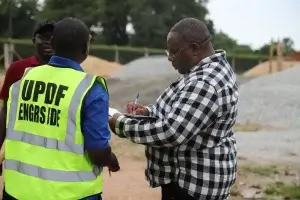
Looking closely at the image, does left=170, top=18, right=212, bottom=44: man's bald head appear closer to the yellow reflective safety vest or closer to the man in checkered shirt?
the man in checkered shirt

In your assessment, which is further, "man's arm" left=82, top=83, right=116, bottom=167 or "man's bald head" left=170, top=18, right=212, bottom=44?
"man's bald head" left=170, top=18, right=212, bottom=44

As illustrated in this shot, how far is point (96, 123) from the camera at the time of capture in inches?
108

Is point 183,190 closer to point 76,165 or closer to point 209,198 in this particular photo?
point 209,198

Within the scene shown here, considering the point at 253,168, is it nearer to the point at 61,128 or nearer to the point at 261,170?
the point at 261,170

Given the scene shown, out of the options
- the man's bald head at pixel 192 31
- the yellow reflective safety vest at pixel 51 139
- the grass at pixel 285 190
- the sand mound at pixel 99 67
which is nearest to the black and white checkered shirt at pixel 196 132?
the man's bald head at pixel 192 31

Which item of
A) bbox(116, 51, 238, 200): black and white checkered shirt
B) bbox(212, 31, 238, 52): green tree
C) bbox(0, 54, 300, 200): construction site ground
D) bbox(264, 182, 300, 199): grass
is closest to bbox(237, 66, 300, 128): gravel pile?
bbox(0, 54, 300, 200): construction site ground

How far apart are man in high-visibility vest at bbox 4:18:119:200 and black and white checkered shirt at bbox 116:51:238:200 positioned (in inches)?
9.6

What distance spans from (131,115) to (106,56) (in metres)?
42.5

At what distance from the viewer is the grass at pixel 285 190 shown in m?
7.03

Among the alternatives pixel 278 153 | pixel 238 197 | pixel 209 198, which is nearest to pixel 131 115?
pixel 209 198

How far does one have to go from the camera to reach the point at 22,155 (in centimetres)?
288

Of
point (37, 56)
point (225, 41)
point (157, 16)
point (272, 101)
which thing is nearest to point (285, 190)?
point (37, 56)

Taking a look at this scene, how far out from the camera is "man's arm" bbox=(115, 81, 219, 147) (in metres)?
2.83

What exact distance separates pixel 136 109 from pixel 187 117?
0.50m
